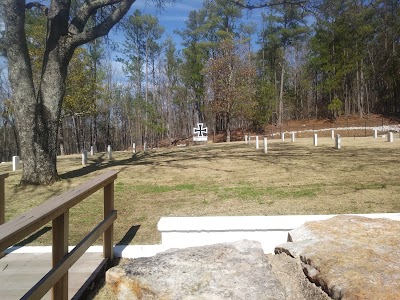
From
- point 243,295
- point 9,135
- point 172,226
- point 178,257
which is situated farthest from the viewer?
point 9,135

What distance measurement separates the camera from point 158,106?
152ft

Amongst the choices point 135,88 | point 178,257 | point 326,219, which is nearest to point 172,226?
point 178,257

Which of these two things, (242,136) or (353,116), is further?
(353,116)

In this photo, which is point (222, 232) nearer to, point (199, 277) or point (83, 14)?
point (199, 277)

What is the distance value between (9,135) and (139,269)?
53865 millimetres

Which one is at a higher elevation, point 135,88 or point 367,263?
point 135,88

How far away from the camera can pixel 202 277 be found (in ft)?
9.73

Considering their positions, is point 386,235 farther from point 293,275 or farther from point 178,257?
point 178,257

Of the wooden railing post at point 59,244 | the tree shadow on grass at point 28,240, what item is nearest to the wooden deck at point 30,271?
the tree shadow on grass at point 28,240

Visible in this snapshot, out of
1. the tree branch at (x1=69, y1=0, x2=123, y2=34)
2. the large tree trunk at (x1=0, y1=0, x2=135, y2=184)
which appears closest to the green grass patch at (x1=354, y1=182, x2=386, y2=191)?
the large tree trunk at (x1=0, y1=0, x2=135, y2=184)

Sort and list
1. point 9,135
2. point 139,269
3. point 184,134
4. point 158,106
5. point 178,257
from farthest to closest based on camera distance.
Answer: point 184,134
point 9,135
point 158,106
point 178,257
point 139,269

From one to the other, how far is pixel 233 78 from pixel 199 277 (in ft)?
110

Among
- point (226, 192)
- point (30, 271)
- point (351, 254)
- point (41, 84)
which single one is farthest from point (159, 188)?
point (351, 254)

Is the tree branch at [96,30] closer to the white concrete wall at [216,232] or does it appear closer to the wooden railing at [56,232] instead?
the white concrete wall at [216,232]
